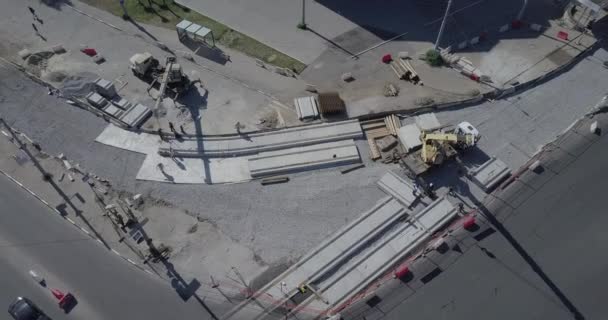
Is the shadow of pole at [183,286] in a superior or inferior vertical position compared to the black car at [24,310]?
inferior

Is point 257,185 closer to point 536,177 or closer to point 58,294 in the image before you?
point 58,294

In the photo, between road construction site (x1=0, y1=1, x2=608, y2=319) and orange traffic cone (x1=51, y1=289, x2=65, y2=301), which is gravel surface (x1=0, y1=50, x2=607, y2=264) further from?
orange traffic cone (x1=51, y1=289, x2=65, y2=301)

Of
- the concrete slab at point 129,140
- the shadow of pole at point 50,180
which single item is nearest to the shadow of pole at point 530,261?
the concrete slab at point 129,140

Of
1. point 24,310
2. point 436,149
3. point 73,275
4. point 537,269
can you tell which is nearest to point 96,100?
point 73,275

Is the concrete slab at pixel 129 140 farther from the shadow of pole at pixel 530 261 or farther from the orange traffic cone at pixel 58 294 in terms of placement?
the shadow of pole at pixel 530 261

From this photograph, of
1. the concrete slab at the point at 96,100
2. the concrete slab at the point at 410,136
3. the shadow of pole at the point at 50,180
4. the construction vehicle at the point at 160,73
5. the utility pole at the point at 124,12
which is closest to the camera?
the shadow of pole at the point at 50,180

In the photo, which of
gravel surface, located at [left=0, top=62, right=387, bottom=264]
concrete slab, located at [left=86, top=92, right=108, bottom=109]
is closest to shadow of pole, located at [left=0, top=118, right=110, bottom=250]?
gravel surface, located at [left=0, top=62, right=387, bottom=264]
